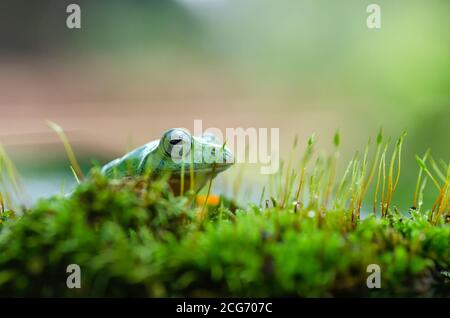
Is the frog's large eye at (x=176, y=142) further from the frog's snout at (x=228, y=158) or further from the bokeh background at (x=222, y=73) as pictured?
the bokeh background at (x=222, y=73)

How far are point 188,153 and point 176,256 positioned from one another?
28.4 inches

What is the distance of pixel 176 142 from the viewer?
167 centimetres

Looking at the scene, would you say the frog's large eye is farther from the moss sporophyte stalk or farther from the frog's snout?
the moss sporophyte stalk

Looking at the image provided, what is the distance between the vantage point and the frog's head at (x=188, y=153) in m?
1.67

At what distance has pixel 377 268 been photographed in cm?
105

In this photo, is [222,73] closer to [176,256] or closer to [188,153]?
[188,153]

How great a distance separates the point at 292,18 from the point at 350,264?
656 centimetres

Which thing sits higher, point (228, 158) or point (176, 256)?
point (228, 158)

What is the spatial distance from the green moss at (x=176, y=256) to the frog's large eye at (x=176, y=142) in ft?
1.75

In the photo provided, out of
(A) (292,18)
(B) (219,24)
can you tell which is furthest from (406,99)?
(B) (219,24)

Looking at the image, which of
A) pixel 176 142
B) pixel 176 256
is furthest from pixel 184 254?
pixel 176 142

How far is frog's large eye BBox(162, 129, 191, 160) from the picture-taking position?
1.66 m

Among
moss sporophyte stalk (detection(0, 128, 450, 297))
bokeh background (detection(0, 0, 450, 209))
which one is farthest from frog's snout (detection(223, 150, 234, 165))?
bokeh background (detection(0, 0, 450, 209))
